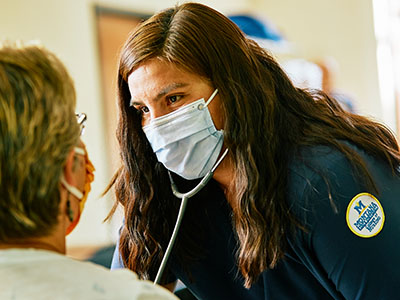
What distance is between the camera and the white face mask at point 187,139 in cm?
131

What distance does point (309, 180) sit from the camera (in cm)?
122

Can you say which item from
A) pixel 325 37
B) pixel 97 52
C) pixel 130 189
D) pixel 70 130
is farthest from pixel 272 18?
pixel 70 130

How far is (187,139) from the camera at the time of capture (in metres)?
1.34

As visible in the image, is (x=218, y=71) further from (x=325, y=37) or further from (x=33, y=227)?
(x=325, y=37)

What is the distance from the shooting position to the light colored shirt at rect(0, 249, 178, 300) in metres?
0.77

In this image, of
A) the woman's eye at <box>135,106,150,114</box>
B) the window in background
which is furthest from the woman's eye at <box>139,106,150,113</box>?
the window in background

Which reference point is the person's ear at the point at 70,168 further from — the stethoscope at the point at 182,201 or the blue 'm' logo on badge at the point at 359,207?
the blue 'm' logo on badge at the point at 359,207

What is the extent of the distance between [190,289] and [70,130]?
756 mm

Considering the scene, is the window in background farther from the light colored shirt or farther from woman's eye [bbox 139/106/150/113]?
the light colored shirt

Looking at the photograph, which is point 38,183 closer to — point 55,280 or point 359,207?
point 55,280

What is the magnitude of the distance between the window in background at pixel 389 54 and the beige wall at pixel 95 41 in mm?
61

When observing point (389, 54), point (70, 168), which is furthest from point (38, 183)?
point (389, 54)

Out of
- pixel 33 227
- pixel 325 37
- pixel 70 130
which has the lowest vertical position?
pixel 325 37

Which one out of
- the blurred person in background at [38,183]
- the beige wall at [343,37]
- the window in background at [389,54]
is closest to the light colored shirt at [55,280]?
the blurred person in background at [38,183]
